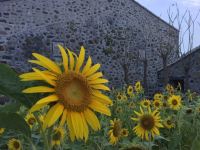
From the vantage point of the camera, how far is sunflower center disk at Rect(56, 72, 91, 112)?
1018 millimetres

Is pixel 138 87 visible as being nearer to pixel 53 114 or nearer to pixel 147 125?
pixel 147 125

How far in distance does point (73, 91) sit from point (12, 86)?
0.14 meters

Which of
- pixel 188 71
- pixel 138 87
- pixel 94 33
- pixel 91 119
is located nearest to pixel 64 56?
pixel 91 119

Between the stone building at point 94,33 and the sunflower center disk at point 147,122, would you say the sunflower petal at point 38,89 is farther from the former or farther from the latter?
the stone building at point 94,33

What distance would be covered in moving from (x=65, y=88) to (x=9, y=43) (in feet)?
41.2

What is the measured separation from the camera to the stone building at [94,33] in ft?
44.0

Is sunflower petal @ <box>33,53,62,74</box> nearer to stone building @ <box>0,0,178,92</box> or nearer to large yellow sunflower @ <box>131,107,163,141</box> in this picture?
large yellow sunflower @ <box>131,107,163,141</box>

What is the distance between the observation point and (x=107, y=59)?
1548cm

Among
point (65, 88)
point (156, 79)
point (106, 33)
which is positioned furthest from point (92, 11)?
point (65, 88)

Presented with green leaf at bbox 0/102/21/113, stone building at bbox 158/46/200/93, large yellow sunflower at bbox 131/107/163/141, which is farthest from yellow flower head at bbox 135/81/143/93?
stone building at bbox 158/46/200/93

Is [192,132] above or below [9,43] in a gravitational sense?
below

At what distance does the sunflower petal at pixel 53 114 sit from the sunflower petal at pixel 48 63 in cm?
8

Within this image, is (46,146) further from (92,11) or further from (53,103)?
(92,11)

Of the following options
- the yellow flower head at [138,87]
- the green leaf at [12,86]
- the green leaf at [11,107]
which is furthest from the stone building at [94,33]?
the green leaf at [12,86]
